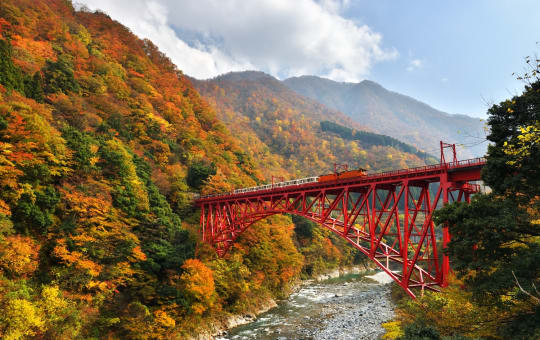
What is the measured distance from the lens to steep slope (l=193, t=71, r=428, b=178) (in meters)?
97.1

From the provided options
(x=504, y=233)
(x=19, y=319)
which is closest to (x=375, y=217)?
(x=504, y=233)

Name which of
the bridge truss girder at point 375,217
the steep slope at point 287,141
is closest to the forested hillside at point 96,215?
the bridge truss girder at point 375,217

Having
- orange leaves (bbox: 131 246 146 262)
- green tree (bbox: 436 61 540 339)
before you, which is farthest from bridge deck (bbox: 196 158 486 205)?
orange leaves (bbox: 131 246 146 262)

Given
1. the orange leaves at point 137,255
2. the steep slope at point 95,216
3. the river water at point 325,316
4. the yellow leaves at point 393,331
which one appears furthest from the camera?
the river water at point 325,316

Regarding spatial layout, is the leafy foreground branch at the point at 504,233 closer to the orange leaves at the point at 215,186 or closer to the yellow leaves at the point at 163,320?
the yellow leaves at the point at 163,320

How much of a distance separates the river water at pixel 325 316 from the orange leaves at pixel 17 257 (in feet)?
43.3

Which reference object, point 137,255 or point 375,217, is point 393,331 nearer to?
point 375,217

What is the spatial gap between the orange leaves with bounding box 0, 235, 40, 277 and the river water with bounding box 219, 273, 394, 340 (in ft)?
43.3

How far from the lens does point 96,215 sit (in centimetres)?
1789

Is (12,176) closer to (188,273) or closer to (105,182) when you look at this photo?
(105,182)

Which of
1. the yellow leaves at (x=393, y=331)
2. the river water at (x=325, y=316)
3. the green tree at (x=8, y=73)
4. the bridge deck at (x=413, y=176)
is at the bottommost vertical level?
the river water at (x=325, y=316)

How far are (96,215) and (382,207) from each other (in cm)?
1766

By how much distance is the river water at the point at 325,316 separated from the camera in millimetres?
21234

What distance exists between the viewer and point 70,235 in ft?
52.6
